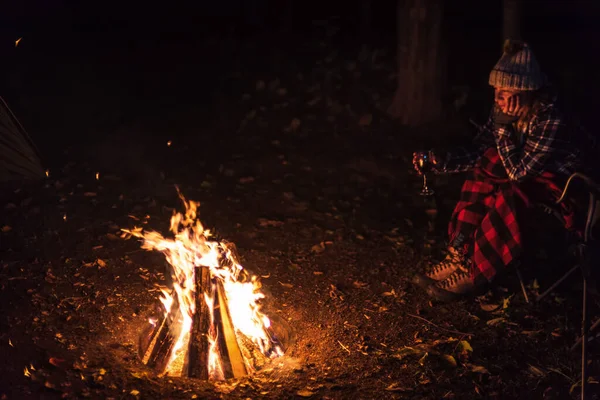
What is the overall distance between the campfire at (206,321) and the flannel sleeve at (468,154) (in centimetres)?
165

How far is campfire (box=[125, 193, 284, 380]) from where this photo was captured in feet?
15.1

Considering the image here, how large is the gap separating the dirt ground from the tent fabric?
0.67 feet

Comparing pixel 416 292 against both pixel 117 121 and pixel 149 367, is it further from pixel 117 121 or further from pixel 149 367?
pixel 117 121

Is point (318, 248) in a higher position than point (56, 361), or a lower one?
higher

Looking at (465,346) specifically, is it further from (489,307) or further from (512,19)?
(512,19)

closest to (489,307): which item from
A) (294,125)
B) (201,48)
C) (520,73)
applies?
(520,73)

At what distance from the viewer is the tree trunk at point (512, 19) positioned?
838 cm

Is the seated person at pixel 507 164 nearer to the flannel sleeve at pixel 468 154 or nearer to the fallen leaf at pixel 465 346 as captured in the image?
the flannel sleeve at pixel 468 154

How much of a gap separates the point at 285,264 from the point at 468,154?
1.73 meters

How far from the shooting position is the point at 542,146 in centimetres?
495

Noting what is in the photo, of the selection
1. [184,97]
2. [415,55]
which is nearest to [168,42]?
[184,97]

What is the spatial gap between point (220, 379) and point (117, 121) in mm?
5603

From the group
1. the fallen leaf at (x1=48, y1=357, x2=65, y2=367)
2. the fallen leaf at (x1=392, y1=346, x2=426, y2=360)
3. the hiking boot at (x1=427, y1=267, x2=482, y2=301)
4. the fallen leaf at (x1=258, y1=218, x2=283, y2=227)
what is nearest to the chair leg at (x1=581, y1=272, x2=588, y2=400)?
the fallen leaf at (x1=392, y1=346, x2=426, y2=360)

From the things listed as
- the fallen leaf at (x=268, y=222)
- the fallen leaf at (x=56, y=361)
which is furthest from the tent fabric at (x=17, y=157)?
the fallen leaf at (x=56, y=361)
